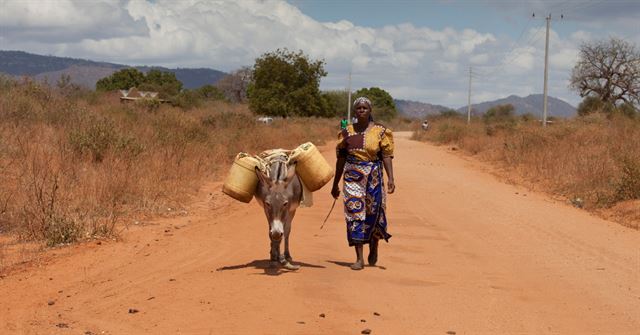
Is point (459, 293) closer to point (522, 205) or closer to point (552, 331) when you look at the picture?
point (552, 331)

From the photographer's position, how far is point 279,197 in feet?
25.0

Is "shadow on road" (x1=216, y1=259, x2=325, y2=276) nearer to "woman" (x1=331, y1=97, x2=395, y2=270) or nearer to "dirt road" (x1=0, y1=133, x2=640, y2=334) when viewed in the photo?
"dirt road" (x1=0, y1=133, x2=640, y2=334)

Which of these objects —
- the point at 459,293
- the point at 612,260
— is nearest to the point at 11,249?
the point at 459,293

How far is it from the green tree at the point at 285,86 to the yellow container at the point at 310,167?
48.4 meters

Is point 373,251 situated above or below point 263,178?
below

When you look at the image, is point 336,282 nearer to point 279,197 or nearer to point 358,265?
point 358,265

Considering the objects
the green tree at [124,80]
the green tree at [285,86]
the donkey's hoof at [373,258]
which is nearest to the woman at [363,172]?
the donkey's hoof at [373,258]

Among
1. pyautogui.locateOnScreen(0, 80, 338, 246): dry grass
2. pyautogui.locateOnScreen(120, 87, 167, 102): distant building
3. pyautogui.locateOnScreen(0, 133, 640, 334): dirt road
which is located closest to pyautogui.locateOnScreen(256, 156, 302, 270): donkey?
pyautogui.locateOnScreen(0, 133, 640, 334): dirt road

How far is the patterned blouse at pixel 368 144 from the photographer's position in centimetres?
824

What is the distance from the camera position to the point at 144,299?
687 centimetres

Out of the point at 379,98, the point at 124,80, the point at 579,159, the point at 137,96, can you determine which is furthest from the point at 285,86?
the point at 379,98

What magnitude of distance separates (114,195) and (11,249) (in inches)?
133

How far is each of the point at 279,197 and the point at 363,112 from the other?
1.45m

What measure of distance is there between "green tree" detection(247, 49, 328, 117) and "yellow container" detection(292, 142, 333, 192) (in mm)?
48381
